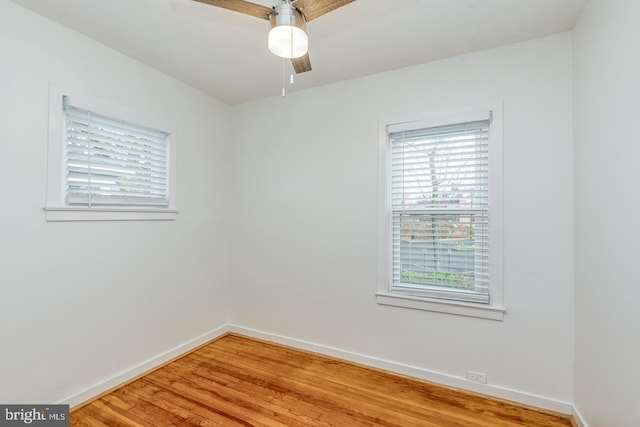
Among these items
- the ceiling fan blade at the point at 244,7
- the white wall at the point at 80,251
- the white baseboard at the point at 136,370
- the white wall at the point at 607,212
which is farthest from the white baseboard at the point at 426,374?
the ceiling fan blade at the point at 244,7

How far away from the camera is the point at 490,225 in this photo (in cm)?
224

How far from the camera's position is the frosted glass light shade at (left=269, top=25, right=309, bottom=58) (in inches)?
57.8

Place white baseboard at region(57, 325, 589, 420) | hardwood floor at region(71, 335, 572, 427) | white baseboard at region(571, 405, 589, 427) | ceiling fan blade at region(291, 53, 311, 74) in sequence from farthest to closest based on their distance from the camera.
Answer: white baseboard at region(57, 325, 589, 420)
hardwood floor at region(71, 335, 572, 427)
white baseboard at region(571, 405, 589, 427)
ceiling fan blade at region(291, 53, 311, 74)

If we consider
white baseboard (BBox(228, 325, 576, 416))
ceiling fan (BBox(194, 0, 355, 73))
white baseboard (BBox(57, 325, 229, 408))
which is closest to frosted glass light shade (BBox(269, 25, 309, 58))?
ceiling fan (BBox(194, 0, 355, 73))

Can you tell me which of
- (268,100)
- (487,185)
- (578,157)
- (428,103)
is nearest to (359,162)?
(428,103)

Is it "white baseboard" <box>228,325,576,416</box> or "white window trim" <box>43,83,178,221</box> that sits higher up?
"white window trim" <box>43,83,178,221</box>

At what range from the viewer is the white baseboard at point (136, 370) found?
6.88 ft

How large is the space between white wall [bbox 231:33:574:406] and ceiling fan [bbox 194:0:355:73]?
129cm

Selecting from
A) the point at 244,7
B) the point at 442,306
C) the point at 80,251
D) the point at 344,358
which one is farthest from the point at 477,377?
the point at 80,251

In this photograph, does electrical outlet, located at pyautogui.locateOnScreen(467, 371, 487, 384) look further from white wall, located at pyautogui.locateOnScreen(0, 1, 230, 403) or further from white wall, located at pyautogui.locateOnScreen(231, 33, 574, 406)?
white wall, located at pyautogui.locateOnScreen(0, 1, 230, 403)

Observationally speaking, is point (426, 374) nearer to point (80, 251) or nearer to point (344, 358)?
point (344, 358)

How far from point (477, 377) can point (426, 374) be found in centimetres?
38

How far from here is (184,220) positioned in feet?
9.68

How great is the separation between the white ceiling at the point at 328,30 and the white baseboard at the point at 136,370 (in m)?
2.59
